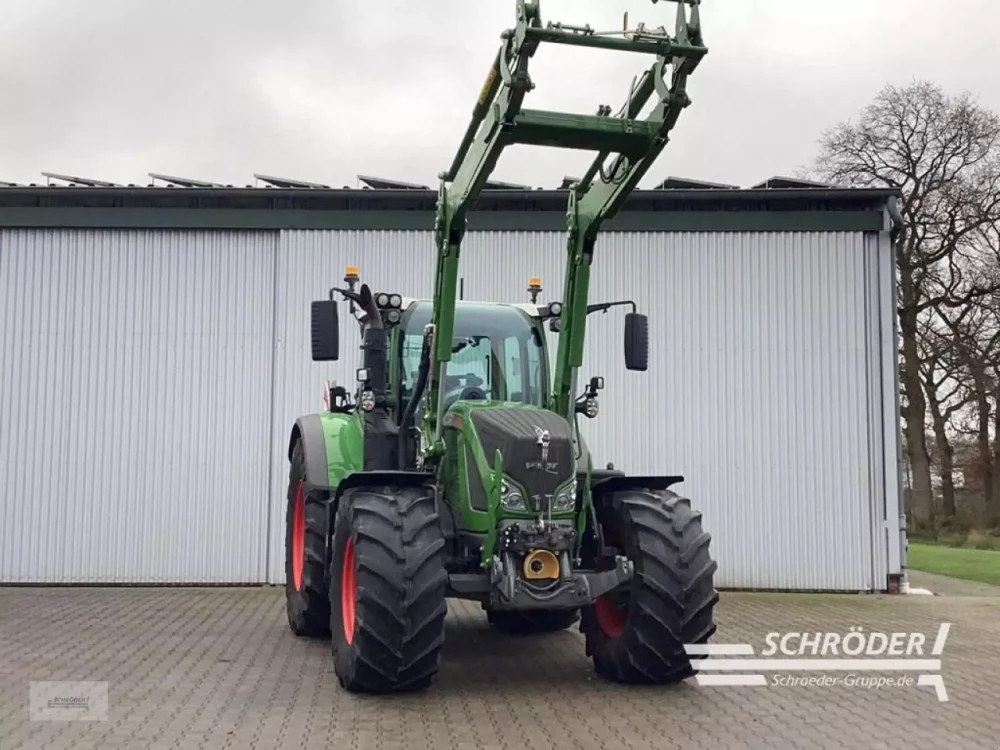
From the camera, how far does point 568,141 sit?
6660 millimetres

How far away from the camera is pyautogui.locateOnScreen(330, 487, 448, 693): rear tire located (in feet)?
21.1

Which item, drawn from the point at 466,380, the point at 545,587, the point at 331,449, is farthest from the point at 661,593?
the point at 331,449

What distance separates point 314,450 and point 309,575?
105 cm

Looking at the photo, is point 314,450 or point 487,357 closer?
point 487,357

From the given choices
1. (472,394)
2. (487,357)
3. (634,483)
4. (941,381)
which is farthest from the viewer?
(941,381)

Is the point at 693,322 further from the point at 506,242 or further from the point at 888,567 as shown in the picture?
the point at 888,567

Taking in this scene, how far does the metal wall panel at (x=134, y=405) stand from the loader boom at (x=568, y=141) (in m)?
6.60

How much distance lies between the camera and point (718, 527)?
44.7 feet

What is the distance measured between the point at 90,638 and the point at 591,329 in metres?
7.29

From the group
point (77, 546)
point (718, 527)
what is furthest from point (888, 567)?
point (77, 546)

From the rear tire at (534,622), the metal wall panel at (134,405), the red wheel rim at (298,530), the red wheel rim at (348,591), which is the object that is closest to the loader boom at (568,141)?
the red wheel rim at (348,591)

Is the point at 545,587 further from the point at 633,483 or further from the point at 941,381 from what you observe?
the point at 941,381

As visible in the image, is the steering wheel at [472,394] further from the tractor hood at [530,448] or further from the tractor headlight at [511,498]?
the tractor headlight at [511,498]

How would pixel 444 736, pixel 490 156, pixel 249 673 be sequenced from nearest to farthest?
pixel 444 736 < pixel 490 156 < pixel 249 673
